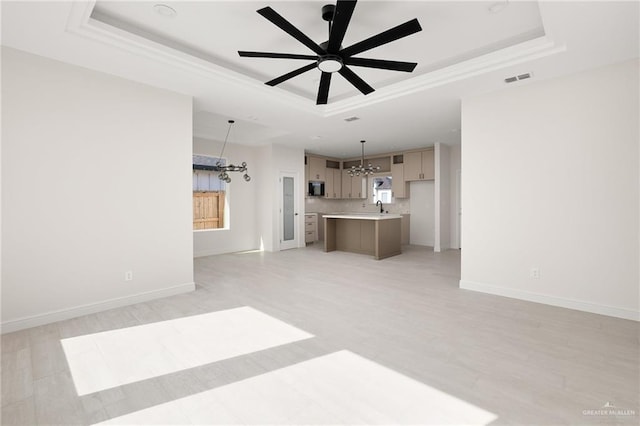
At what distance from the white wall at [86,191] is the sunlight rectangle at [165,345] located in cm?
84

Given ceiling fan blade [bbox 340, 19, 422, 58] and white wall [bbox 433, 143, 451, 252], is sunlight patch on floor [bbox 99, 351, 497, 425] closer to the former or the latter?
ceiling fan blade [bbox 340, 19, 422, 58]

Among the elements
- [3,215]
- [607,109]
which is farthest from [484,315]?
[3,215]

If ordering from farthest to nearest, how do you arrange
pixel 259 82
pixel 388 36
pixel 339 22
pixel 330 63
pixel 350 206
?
pixel 350 206, pixel 259 82, pixel 330 63, pixel 388 36, pixel 339 22

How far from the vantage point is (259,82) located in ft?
13.4

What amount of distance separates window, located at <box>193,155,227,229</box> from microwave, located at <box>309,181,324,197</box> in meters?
2.74

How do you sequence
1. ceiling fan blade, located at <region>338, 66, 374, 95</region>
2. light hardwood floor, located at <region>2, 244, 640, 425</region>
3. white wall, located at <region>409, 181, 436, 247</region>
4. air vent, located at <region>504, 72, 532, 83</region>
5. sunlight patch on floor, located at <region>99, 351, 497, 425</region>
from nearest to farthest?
1. sunlight patch on floor, located at <region>99, 351, 497, 425</region>
2. light hardwood floor, located at <region>2, 244, 640, 425</region>
3. ceiling fan blade, located at <region>338, 66, 374, 95</region>
4. air vent, located at <region>504, 72, 532, 83</region>
5. white wall, located at <region>409, 181, 436, 247</region>

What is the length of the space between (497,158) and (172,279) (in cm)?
460

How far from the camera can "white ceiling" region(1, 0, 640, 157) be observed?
2.60m

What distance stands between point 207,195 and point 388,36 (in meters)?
6.19

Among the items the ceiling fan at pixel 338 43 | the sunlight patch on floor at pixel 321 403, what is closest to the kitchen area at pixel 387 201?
the ceiling fan at pixel 338 43

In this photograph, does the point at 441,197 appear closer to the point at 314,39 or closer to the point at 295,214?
the point at 295,214

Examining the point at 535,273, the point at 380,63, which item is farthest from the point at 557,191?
the point at 380,63

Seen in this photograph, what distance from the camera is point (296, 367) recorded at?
2.30 meters

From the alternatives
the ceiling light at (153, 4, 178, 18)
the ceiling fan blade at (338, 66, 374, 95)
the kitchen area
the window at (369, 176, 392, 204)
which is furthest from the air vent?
the window at (369, 176, 392, 204)
